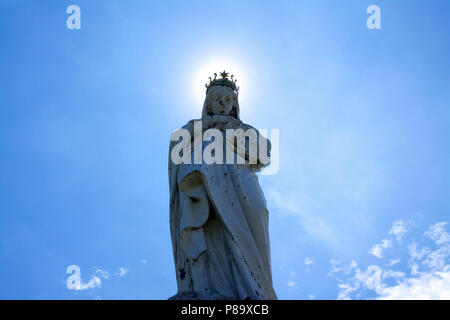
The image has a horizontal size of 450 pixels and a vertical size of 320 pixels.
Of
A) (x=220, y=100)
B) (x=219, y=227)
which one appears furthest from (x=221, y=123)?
(x=219, y=227)

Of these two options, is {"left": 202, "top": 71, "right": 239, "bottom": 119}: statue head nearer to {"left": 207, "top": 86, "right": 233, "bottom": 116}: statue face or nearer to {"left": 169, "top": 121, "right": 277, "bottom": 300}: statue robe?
{"left": 207, "top": 86, "right": 233, "bottom": 116}: statue face

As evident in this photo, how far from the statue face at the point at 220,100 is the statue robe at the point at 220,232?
1.83 meters

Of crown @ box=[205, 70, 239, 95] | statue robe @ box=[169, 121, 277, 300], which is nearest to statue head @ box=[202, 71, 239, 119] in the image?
crown @ box=[205, 70, 239, 95]

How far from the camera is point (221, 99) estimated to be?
A: 39.3 feet

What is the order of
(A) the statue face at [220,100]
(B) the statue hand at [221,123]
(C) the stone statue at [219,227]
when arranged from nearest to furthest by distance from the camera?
(C) the stone statue at [219,227] < (B) the statue hand at [221,123] < (A) the statue face at [220,100]

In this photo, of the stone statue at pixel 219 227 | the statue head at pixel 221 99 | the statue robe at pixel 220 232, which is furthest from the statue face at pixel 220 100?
the statue robe at pixel 220 232

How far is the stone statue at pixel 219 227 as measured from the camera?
8.54 meters

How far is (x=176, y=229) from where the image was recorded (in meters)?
9.84

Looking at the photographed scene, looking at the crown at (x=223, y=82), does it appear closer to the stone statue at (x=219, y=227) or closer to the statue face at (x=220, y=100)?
the statue face at (x=220, y=100)

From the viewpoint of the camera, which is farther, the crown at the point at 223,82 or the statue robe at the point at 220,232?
the crown at the point at 223,82

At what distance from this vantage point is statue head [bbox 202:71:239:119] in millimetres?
11891
